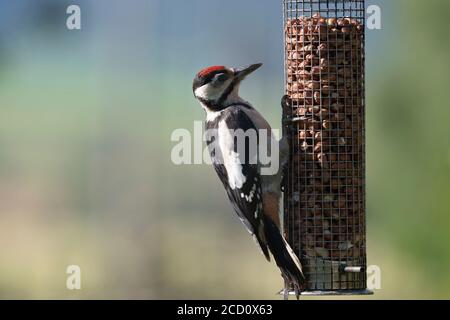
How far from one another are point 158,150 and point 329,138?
166 inches

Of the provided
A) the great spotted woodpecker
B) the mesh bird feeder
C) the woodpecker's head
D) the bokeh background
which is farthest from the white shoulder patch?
the bokeh background

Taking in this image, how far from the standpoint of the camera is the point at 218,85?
7.45 m

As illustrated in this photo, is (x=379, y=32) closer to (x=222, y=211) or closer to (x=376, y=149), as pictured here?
(x=376, y=149)

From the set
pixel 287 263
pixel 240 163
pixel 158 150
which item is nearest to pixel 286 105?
pixel 240 163

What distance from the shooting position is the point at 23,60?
11.4 m

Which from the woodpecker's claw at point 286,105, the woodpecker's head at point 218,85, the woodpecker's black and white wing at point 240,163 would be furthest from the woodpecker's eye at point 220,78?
the woodpecker's claw at point 286,105

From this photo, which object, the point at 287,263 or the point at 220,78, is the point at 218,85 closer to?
the point at 220,78

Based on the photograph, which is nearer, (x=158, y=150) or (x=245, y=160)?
(x=245, y=160)

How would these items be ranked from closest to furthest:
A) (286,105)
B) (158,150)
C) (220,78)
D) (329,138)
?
(329,138) < (286,105) < (220,78) < (158,150)

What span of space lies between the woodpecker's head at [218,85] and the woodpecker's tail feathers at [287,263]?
1.00 metres

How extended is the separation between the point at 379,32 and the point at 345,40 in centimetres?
292

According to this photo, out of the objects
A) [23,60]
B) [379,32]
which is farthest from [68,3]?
[379,32]

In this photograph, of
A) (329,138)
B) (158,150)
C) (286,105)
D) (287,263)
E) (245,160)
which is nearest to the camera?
(287,263)

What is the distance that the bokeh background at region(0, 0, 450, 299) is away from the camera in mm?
9594
